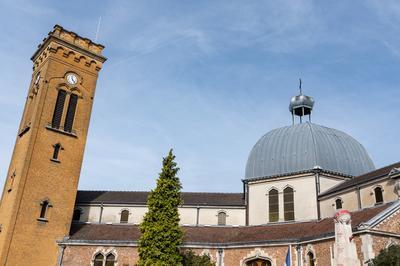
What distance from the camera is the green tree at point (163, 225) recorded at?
2606 cm

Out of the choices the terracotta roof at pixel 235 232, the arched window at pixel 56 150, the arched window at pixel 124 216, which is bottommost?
the terracotta roof at pixel 235 232

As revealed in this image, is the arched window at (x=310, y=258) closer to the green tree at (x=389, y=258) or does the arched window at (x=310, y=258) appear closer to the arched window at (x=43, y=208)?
the green tree at (x=389, y=258)

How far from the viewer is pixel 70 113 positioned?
39.3 m

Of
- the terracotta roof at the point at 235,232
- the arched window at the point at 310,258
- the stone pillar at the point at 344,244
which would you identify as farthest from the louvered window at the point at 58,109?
the stone pillar at the point at 344,244

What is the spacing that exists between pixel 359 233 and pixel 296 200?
10.1m

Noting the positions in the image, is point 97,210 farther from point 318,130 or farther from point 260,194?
point 318,130

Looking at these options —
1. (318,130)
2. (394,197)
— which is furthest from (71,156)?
(394,197)

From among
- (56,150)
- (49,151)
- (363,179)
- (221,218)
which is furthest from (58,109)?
(363,179)

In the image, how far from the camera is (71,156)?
37688 mm

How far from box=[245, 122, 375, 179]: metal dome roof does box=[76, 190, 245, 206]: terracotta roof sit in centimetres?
298

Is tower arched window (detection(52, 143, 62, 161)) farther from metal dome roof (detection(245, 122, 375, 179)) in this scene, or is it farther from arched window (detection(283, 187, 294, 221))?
arched window (detection(283, 187, 294, 221))

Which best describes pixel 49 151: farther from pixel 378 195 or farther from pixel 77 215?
pixel 378 195

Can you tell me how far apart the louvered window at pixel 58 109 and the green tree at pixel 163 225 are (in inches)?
542

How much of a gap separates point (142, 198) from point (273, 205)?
12.6 metres
